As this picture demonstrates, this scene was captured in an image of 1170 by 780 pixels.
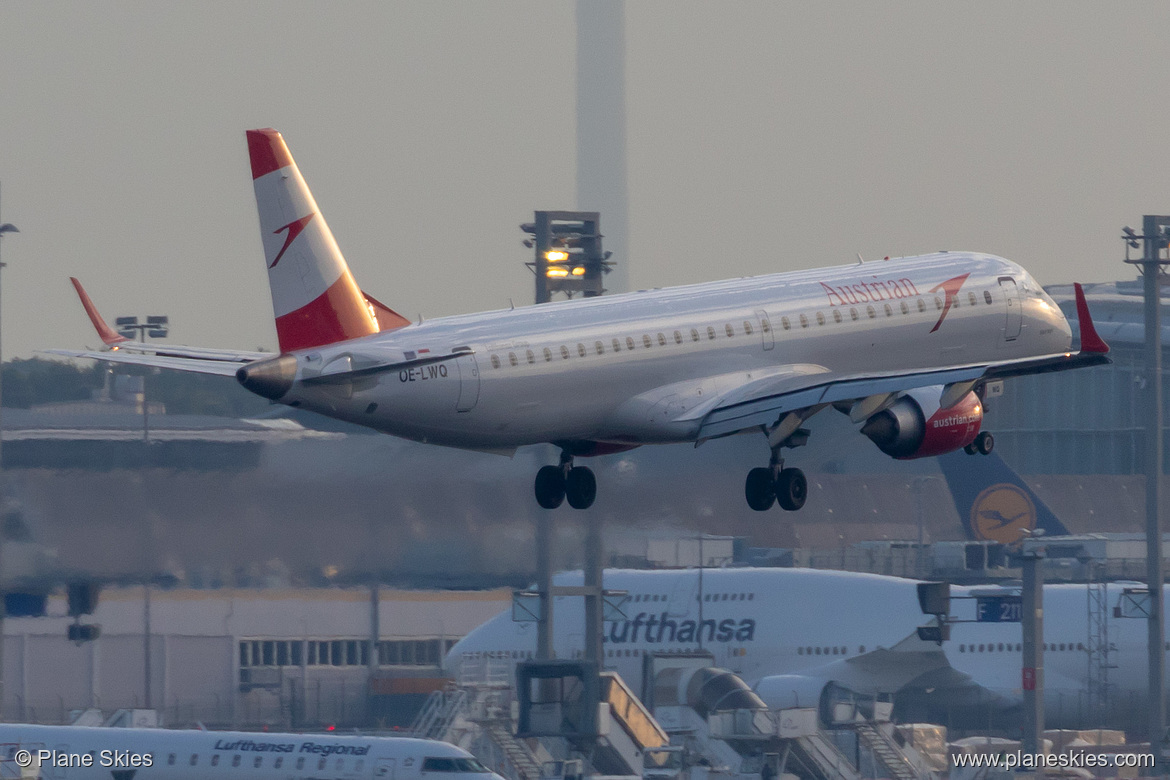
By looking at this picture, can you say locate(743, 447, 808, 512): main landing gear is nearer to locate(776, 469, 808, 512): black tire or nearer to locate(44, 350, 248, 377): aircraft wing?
locate(776, 469, 808, 512): black tire

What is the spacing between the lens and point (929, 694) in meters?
95.0

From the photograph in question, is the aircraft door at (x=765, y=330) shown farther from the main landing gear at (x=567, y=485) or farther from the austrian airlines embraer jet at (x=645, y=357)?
the main landing gear at (x=567, y=485)

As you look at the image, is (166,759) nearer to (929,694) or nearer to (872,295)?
(872,295)

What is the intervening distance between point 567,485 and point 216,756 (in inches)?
982

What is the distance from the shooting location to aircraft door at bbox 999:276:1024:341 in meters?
47.8

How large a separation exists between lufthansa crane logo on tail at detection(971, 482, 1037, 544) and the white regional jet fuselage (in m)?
54.1

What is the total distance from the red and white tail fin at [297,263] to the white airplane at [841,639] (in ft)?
176

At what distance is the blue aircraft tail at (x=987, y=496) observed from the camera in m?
102

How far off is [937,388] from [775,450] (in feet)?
12.9

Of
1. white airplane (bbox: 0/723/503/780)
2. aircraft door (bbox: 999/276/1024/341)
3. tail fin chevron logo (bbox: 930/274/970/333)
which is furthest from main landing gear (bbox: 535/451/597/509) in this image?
white airplane (bbox: 0/723/503/780)

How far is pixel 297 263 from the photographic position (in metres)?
37.9

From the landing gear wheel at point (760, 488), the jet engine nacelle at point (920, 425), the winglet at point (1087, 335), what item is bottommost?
the landing gear wheel at point (760, 488)

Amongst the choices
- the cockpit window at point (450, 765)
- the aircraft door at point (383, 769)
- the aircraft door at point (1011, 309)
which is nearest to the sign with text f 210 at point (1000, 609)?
the cockpit window at point (450, 765)

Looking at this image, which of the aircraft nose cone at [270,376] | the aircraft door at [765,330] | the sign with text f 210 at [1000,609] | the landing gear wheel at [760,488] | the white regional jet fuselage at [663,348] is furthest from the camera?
the sign with text f 210 at [1000,609]
